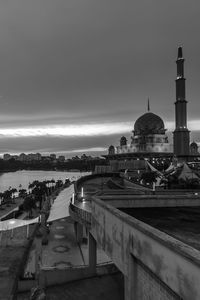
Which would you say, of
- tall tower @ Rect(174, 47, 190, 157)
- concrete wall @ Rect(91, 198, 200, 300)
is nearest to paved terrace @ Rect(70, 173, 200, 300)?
concrete wall @ Rect(91, 198, 200, 300)

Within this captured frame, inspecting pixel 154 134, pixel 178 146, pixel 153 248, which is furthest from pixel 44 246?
pixel 154 134

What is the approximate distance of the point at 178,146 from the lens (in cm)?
9138

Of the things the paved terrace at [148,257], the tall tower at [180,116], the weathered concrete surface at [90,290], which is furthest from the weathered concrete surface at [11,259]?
the tall tower at [180,116]

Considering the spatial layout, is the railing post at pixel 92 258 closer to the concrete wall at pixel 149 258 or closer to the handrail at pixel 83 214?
the handrail at pixel 83 214

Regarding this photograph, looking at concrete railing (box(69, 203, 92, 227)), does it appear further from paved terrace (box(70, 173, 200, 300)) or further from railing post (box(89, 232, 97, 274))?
paved terrace (box(70, 173, 200, 300))

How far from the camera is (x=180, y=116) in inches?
3403

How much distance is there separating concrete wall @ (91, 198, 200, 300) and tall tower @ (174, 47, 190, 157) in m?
79.5

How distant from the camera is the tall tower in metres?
85.4

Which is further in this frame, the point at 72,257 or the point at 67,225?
the point at 67,225

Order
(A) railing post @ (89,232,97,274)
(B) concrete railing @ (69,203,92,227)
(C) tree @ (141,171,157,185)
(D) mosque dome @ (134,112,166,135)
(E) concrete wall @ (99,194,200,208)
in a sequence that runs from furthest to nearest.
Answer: (D) mosque dome @ (134,112,166,135), (C) tree @ (141,171,157,185), (B) concrete railing @ (69,203,92,227), (A) railing post @ (89,232,97,274), (E) concrete wall @ (99,194,200,208)

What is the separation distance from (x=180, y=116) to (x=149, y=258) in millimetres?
83140

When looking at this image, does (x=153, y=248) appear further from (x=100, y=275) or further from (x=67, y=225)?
(x=67, y=225)

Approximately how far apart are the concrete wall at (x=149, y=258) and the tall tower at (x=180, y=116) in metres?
79.5

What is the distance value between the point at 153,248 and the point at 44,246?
1420cm
